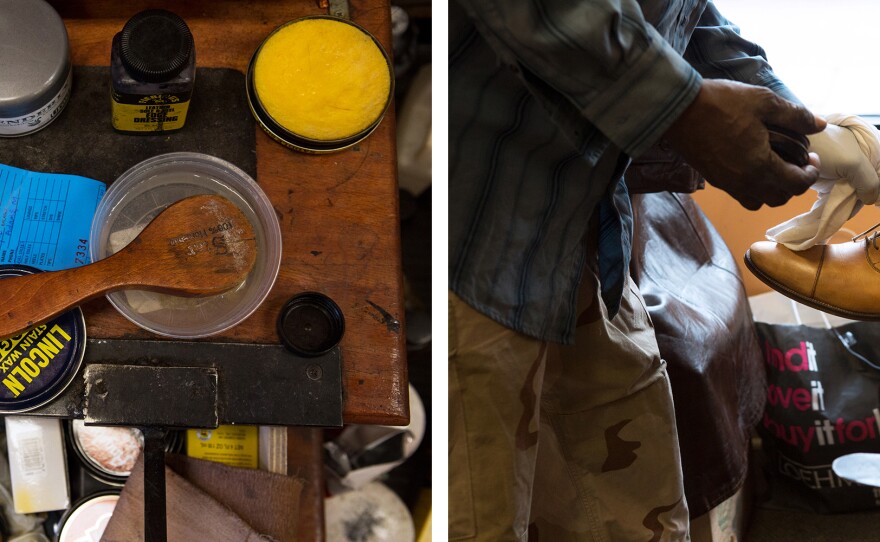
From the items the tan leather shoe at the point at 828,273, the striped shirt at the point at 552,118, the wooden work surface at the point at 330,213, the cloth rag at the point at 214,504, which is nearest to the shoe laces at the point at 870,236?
the tan leather shoe at the point at 828,273

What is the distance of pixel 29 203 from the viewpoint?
2.45 feet

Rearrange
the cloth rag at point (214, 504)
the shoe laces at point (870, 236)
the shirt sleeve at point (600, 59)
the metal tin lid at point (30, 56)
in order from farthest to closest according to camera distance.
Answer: the cloth rag at point (214, 504) < the metal tin lid at point (30, 56) < the shoe laces at point (870, 236) < the shirt sleeve at point (600, 59)

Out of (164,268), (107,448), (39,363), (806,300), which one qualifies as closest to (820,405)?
(806,300)

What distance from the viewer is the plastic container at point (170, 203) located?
2.37ft

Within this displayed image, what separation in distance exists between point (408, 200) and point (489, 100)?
0.63 metres

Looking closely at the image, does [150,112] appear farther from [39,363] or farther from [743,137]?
[743,137]

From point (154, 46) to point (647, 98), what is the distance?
43cm

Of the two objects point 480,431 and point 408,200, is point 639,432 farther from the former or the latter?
point 408,200

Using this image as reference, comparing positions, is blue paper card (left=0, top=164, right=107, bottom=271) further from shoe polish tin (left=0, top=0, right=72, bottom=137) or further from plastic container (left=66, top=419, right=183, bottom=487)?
plastic container (left=66, top=419, right=183, bottom=487)

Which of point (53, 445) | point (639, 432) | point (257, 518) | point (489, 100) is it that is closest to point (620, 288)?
point (639, 432)

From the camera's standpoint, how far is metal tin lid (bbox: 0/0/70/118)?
2.30 feet

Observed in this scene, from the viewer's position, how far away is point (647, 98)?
510 mm

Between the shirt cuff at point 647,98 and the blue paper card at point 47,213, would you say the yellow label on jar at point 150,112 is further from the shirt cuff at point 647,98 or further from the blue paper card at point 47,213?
the shirt cuff at point 647,98

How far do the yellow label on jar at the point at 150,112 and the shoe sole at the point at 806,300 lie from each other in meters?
0.53
